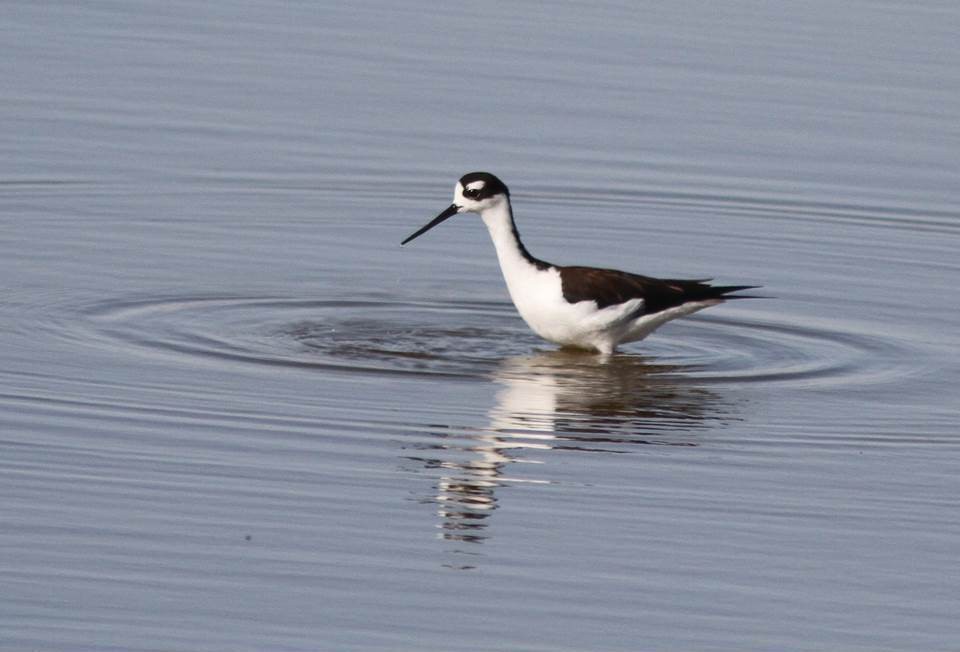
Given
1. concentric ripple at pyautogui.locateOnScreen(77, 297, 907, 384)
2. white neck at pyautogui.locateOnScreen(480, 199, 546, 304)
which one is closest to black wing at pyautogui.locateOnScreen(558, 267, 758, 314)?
white neck at pyautogui.locateOnScreen(480, 199, 546, 304)

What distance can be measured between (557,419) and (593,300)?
1.98m

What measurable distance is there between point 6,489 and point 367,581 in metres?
1.96

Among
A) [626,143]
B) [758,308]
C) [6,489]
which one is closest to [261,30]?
[626,143]

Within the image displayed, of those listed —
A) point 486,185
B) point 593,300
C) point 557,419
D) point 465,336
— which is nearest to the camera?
point 557,419

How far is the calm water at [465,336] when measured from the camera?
8.47 metres

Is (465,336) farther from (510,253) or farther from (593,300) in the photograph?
(593,300)

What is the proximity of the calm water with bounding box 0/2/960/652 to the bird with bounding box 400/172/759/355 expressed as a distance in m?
0.20

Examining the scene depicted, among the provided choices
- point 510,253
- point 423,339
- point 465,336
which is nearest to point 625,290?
point 510,253

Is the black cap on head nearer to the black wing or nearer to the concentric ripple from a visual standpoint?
the black wing

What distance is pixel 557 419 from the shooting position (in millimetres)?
11664

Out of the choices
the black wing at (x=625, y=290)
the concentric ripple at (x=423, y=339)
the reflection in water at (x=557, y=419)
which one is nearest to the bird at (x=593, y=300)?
the black wing at (x=625, y=290)

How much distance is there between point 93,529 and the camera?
29.6 feet

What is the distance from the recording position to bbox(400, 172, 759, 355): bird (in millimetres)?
13539

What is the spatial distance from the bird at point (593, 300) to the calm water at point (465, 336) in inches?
7.8
